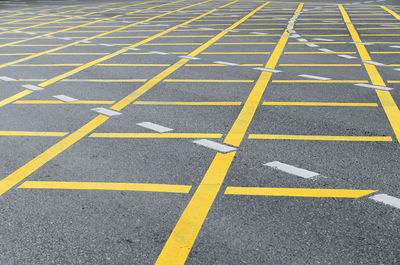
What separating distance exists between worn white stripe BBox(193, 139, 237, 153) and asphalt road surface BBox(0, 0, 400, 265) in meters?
0.03

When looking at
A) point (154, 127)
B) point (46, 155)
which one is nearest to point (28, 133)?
point (46, 155)

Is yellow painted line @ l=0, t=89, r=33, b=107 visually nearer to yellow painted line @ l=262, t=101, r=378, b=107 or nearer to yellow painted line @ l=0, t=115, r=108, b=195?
yellow painted line @ l=0, t=115, r=108, b=195

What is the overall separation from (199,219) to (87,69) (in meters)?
6.83

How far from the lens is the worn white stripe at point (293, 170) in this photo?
16.6 feet

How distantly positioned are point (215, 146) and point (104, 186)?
1.44 metres

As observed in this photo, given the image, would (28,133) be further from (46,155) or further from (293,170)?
(293,170)

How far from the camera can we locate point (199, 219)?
4238mm

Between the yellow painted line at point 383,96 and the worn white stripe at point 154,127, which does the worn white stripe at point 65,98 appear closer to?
the worn white stripe at point 154,127

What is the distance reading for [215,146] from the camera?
589 cm

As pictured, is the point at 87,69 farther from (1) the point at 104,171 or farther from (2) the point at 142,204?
(2) the point at 142,204

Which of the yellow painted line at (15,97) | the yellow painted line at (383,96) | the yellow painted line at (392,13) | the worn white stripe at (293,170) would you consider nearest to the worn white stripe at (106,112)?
the yellow painted line at (15,97)

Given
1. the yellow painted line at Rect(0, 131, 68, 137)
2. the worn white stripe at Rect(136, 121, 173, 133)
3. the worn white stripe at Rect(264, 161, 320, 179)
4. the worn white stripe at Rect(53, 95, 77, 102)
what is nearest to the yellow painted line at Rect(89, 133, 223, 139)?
the worn white stripe at Rect(136, 121, 173, 133)

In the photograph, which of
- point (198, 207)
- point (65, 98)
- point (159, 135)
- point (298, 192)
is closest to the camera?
point (198, 207)

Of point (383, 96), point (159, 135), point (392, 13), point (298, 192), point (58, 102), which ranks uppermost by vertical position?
point (298, 192)
